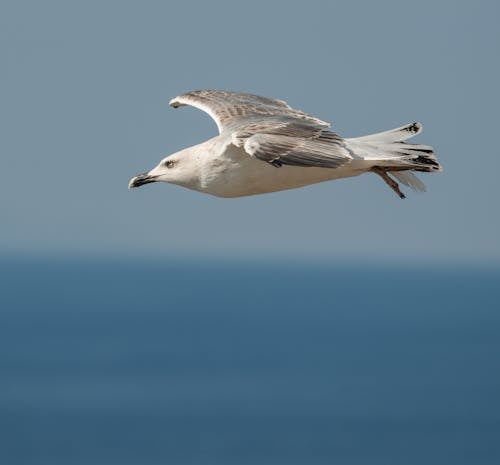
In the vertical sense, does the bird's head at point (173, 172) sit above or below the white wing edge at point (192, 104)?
below

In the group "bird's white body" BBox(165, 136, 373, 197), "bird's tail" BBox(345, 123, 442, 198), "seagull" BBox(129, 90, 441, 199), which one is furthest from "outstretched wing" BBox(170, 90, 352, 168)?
"bird's tail" BBox(345, 123, 442, 198)

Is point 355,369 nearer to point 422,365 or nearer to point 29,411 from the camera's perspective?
point 422,365

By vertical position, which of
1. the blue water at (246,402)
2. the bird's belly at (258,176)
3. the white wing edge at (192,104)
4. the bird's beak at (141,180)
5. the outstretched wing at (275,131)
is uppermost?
the outstretched wing at (275,131)

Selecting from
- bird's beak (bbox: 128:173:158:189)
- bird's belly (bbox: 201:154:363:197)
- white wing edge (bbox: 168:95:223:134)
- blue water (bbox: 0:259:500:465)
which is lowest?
blue water (bbox: 0:259:500:465)

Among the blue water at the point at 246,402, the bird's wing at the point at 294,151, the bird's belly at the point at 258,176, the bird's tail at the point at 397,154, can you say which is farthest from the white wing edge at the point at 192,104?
the blue water at the point at 246,402

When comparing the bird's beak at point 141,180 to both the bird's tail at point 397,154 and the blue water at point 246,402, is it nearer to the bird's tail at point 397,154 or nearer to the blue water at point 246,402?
the bird's tail at point 397,154

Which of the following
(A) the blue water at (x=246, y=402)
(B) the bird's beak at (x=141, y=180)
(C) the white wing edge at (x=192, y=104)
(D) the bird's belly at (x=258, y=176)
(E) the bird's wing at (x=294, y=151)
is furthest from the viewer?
(A) the blue water at (x=246, y=402)

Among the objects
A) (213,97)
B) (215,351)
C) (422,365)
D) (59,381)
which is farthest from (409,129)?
(215,351)

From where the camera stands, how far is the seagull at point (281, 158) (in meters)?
14.8

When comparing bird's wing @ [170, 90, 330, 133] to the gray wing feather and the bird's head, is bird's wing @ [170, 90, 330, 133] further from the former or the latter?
the gray wing feather

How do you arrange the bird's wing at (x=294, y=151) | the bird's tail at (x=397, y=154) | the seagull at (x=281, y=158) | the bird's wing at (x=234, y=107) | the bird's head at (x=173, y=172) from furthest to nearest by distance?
the bird's wing at (x=234, y=107) → the bird's head at (x=173, y=172) → the bird's tail at (x=397, y=154) → the seagull at (x=281, y=158) → the bird's wing at (x=294, y=151)

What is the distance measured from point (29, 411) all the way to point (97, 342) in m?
58.4

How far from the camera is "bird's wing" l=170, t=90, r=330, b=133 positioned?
17.5m

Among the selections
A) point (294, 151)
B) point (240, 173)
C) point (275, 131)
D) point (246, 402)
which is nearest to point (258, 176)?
point (240, 173)
